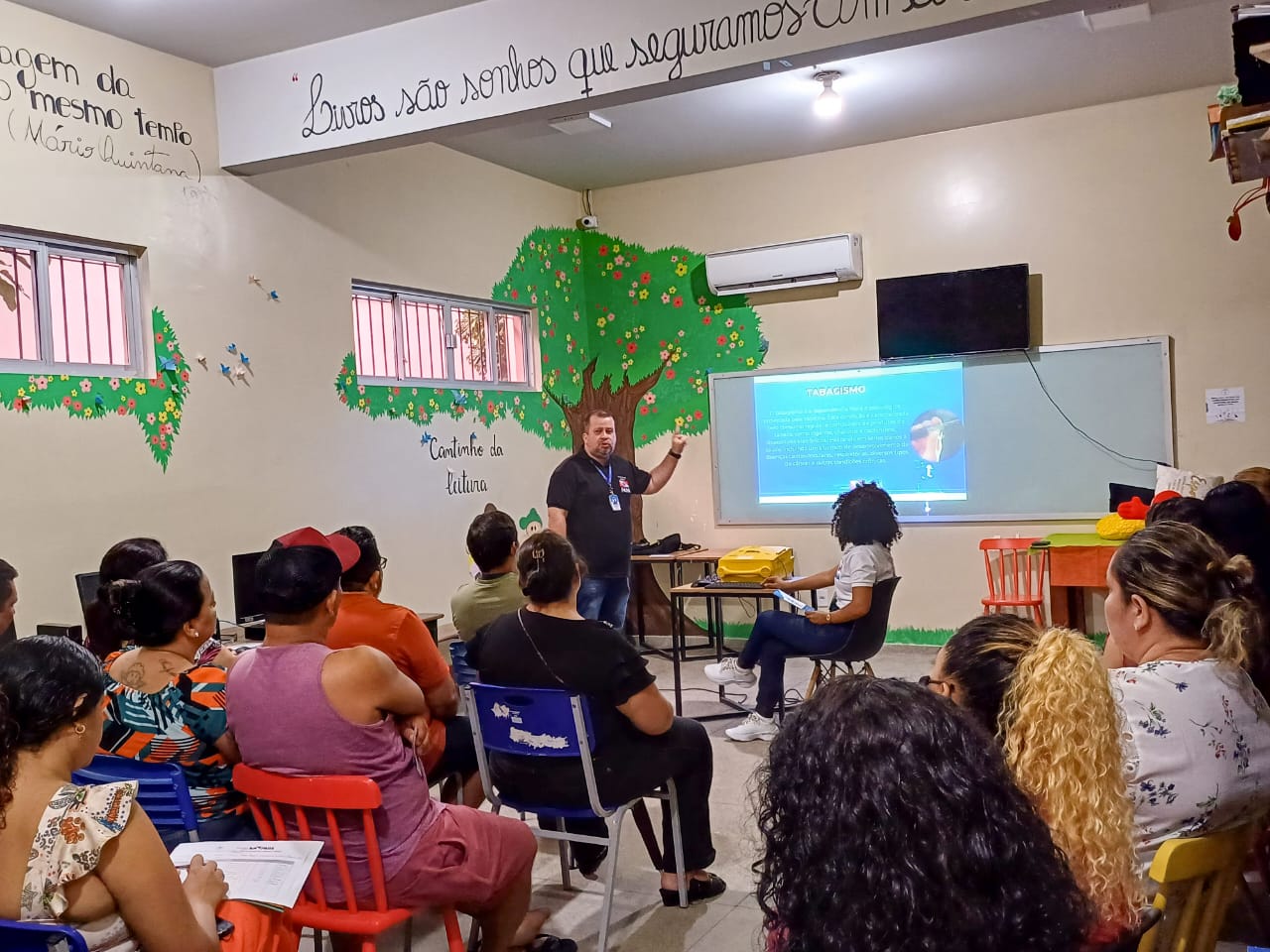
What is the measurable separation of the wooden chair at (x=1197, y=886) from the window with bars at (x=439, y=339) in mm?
4250

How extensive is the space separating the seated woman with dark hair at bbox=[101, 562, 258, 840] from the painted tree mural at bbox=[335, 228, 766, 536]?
Result: 3.96m

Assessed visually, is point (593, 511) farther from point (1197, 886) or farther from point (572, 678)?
point (1197, 886)

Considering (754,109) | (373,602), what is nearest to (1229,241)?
(754,109)

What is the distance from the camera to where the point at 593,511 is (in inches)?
197

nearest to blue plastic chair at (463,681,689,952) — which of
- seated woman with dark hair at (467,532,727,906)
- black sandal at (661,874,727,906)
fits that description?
seated woman with dark hair at (467,532,727,906)

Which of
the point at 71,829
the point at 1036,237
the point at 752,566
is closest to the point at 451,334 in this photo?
the point at 752,566

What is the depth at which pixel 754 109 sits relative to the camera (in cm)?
528

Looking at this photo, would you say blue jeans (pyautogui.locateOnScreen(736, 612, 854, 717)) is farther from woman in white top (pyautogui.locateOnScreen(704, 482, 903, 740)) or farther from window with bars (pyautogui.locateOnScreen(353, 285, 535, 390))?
window with bars (pyautogui.locateOnScreen(353, 285, 535, 390))

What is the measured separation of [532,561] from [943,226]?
13.7 ft

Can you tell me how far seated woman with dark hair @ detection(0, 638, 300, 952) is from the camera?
4.60 ft

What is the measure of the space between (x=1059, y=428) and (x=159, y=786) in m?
5.00

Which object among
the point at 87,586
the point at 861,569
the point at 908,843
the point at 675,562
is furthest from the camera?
the point at 675,562

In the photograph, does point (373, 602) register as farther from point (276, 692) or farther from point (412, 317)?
point (412, 317)

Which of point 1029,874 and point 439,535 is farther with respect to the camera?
point 439,535
